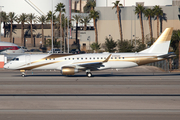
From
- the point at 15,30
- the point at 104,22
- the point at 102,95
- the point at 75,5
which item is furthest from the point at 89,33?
the point at 75,5

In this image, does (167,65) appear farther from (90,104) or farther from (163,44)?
(90,104)

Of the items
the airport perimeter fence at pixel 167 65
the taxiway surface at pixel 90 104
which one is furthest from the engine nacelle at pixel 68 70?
the airport perimeter fence at pixel 167 65

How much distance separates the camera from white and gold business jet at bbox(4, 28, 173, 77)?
1313 inches

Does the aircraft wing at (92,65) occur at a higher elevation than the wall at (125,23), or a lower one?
lower

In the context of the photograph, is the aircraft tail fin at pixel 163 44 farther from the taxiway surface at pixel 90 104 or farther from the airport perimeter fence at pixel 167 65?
the taxiway surface at pixel 90 104

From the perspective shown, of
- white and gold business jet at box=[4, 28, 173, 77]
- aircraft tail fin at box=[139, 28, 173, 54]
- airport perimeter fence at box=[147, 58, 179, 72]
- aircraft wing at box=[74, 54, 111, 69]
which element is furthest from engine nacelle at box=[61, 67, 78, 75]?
airport perimeter fence at box=[147, 58, 179, 72]

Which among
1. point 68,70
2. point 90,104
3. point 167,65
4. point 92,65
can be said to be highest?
point 92,65

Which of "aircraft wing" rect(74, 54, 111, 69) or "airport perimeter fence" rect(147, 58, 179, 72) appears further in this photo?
"airport perimeter fence" rect(147, 58, 179, 72)

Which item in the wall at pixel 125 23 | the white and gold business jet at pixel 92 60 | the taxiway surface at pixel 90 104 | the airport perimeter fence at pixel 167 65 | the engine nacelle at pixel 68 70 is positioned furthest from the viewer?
the wall at pixel 125 23

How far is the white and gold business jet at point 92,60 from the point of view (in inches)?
1313

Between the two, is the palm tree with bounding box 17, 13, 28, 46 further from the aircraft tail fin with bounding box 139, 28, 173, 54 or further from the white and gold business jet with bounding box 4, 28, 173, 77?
the aircraft tail fin with bounding box 139, 28, 173, 54

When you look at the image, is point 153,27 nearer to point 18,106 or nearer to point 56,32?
point 56,32

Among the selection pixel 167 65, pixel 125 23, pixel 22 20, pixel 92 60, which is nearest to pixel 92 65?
pixel 92 60

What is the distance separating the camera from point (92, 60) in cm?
3372
